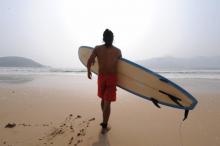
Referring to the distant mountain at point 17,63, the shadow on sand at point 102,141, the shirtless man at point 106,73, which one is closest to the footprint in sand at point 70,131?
the shadow on sand at point 102,141

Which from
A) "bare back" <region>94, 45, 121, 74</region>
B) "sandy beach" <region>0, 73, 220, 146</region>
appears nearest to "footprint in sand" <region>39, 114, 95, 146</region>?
"sandy beach" <region>0, 73, 220, 146</region>

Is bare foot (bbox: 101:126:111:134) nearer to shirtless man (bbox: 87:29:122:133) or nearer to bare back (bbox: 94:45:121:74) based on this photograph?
shirtless man (bbox: 87:29:122:133)

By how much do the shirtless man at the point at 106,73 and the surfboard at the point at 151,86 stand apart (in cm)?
29

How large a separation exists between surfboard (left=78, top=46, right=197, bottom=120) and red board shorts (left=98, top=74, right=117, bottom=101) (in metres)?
0.41

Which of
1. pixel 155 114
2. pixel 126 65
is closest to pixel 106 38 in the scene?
pixel 126 65

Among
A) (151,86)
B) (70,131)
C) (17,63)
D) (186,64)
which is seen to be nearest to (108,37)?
(151,86)

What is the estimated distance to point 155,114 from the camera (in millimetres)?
4621

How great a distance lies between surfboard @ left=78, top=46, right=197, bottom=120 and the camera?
11.9ft

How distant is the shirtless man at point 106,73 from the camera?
368 centimetres

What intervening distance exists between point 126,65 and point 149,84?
1.59ft

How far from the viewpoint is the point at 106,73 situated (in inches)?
149

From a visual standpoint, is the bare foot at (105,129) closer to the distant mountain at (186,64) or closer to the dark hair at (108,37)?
the dark hair at (108,37)

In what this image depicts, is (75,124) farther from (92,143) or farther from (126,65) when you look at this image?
(126,65)

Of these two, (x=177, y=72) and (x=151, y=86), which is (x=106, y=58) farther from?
(x=177, y=72)
